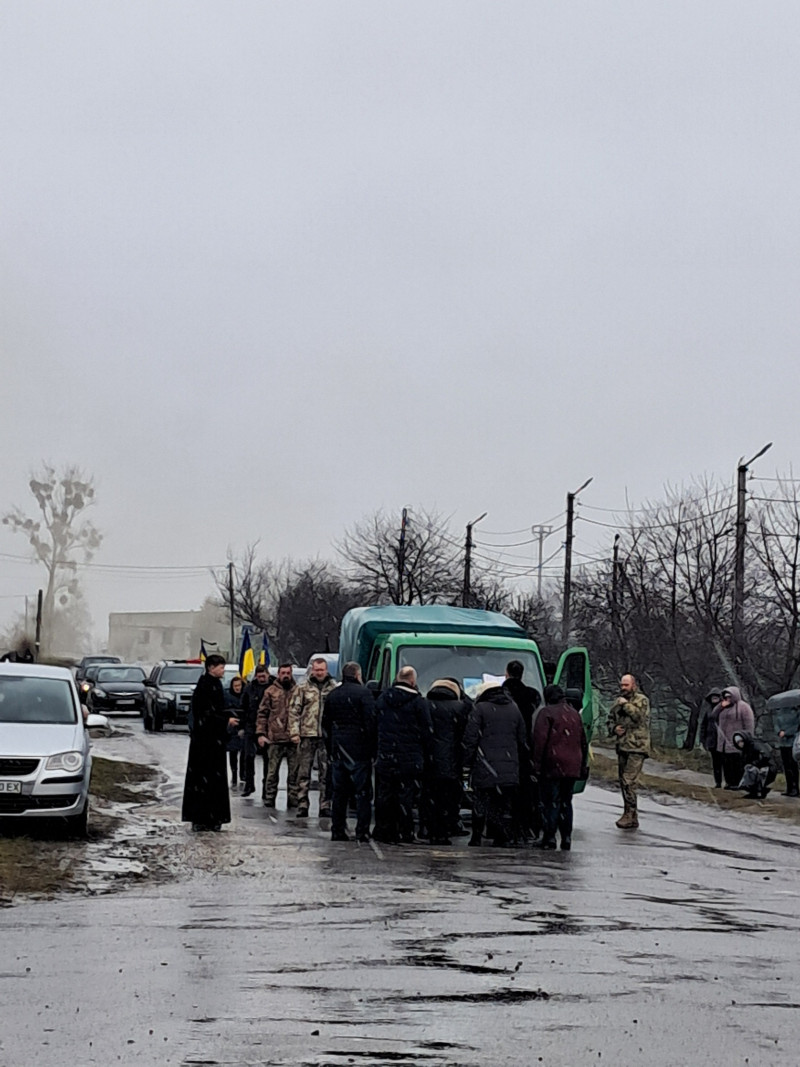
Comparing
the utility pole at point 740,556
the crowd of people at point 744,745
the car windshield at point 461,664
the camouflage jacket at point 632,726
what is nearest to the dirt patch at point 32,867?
the car windshield at point 461,664

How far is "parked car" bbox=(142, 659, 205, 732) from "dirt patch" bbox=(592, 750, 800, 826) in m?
12.7

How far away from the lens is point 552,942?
30.2ft

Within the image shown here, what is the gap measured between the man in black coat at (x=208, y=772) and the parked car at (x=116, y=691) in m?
31.7

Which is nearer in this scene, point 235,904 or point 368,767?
point 235,904

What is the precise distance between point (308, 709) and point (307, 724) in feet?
0.55

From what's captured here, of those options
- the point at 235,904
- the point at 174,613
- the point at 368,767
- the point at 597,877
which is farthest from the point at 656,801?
the point at 174,613

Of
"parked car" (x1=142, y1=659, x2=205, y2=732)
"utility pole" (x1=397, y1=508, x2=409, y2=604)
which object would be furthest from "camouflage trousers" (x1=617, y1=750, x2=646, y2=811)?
"utility pole" (x1=397, y1=508, x2=409, y2=604)

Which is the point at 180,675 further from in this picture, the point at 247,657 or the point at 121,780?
the point at 121,780

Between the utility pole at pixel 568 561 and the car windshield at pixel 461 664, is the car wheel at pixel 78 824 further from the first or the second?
the utility pole at pixel 568 561

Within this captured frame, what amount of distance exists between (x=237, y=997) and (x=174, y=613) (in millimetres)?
174667

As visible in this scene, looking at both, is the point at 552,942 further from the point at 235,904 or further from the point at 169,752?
the point at 169,752

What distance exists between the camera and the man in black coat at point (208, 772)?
16.0m

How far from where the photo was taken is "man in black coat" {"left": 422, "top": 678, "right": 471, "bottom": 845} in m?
15.8

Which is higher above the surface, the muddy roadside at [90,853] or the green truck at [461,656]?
the green truck at [461,656]
